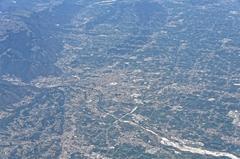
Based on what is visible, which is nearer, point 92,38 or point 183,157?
point 183,157

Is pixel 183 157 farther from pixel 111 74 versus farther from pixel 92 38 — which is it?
pixel 92 38

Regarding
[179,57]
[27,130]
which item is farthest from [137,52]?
[27,130]

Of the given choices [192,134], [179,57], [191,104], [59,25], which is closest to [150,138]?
[192,134]

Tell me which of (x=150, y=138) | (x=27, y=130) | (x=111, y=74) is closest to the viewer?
(x=150, y=138)

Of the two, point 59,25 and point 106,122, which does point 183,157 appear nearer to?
point 106,122

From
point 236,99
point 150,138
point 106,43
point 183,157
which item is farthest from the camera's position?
point 106,43

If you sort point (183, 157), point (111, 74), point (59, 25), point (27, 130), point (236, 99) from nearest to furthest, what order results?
point (183, 157) → point (27, 130) → point (236, 99) → point (111, 74) → point (59, 25)
